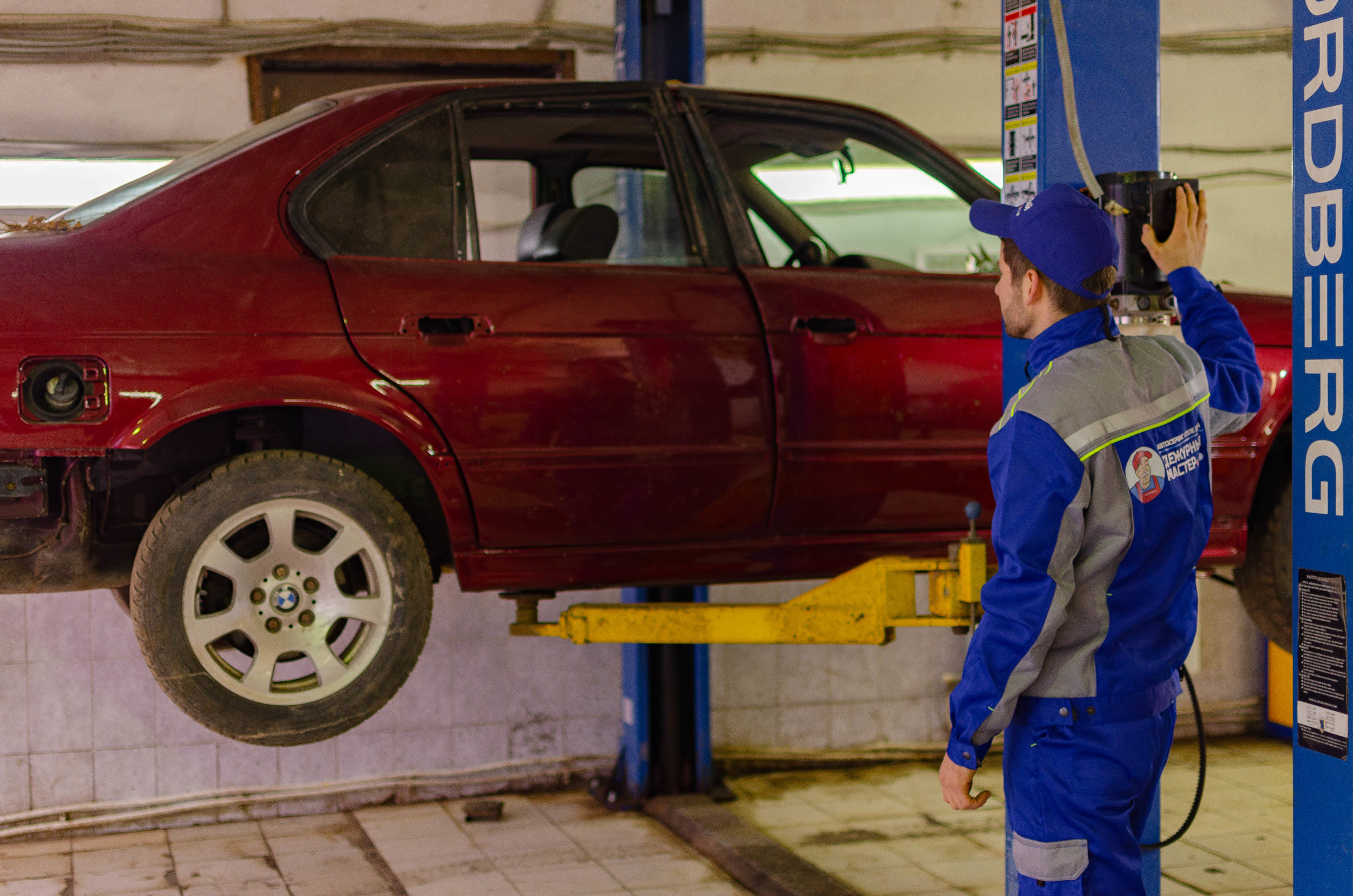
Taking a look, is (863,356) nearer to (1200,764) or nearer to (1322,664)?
(1200,764)

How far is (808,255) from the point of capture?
359 cm

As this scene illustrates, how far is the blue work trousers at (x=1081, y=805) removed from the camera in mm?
2297

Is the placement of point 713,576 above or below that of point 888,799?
above

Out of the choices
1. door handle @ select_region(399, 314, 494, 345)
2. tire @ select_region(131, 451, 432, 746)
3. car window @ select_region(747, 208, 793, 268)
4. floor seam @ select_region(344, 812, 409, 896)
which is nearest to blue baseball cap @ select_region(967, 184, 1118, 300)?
car window @ select_region(747, 208, 793, 268)

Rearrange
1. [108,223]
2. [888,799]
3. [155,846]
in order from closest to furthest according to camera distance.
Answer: [108,223] → [155,846] → [888,799]

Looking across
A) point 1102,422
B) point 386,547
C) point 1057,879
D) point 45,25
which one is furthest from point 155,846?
point 1102,422

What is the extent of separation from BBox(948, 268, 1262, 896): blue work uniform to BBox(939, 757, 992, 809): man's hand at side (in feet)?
0.07

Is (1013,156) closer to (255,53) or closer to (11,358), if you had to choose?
(11,358)

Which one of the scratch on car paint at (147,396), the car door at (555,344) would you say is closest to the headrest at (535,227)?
the car door at (555,344)

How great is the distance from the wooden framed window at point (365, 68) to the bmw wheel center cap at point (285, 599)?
3306 mm

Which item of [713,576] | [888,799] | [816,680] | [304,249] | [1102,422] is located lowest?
[888,799]

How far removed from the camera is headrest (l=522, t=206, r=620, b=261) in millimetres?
3426

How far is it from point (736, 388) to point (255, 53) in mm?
3415

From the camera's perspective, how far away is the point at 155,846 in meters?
5.22
